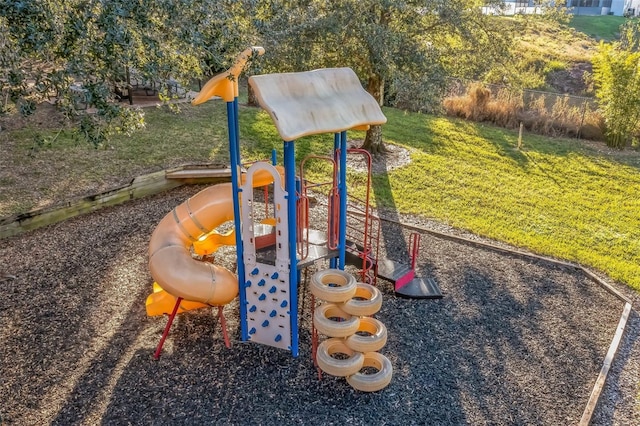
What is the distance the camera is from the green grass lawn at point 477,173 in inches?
341

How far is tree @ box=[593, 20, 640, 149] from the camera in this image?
45.0 feet

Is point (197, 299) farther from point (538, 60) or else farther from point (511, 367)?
point (538, 60)

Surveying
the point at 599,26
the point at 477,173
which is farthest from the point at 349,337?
the point at 599,26

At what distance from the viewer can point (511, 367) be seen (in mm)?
5324

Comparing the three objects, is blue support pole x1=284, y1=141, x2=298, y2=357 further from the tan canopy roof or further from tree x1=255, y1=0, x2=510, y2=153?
tree x1=255, y1=0, x2=510, y2=153

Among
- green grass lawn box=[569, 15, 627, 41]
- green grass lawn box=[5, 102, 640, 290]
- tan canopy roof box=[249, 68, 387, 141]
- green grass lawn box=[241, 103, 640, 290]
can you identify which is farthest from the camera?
green grass lawn box=[569, 15, 627, 41]

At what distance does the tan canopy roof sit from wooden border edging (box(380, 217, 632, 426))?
3.48m

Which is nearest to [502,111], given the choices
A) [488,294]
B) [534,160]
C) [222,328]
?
[534,160]

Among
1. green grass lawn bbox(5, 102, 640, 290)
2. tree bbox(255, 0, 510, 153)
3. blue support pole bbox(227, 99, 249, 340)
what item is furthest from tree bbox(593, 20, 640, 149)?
blue support pole bbox(227, 99, 249, 340)

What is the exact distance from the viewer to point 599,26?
35719 millimetres

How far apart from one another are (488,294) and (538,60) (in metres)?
20.2

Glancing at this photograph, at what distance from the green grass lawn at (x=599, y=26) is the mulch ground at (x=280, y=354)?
31459mm

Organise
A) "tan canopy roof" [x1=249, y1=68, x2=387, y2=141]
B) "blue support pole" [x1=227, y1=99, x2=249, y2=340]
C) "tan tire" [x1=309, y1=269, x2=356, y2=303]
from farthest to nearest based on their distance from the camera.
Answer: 1. "blue support pole" [x1=227, y1=99, x2=249, y2=340]
2. "tan tire" [x1=309, y1=269, x2=356, y2=303]
3. "tan canopy roof" [x1=249, y1=68, x2=387, y2=141]

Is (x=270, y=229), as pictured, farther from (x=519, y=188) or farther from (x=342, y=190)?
(x=519, y=188)
